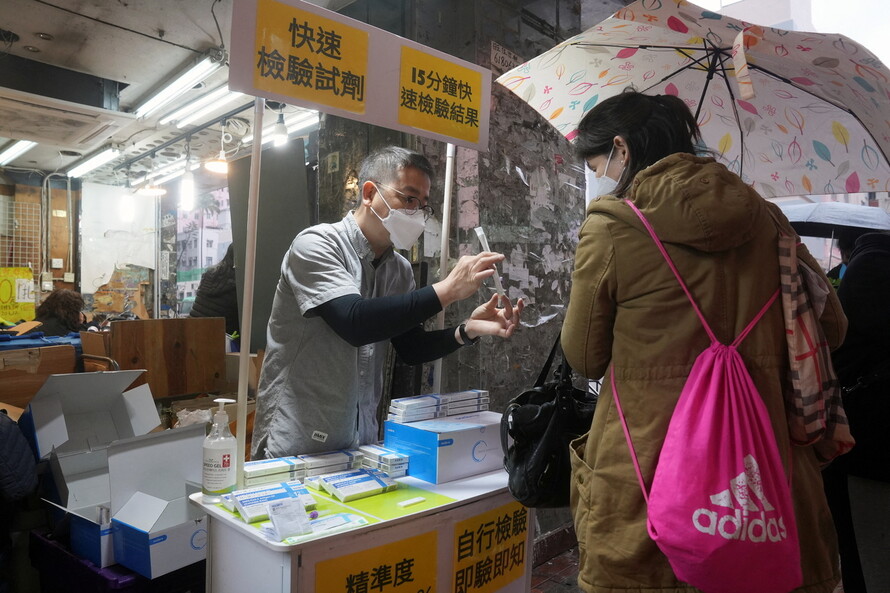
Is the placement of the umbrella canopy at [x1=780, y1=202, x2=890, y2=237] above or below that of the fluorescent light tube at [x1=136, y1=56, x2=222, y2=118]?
below

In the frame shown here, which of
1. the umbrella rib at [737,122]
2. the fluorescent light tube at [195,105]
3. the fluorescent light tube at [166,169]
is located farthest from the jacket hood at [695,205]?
the fluorescent light tube at [166,169]

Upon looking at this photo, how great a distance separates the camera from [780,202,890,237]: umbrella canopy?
253 cm

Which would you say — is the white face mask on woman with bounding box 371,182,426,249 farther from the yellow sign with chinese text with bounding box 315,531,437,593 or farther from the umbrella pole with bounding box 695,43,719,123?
the umbrella pole with bounding box 695,43,719,123

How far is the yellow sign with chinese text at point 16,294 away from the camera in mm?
9602

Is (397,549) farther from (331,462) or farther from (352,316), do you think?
(352,316)

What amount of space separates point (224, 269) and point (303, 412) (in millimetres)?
3330

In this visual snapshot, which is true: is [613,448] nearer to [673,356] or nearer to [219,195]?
[673,356]

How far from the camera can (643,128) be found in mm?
1337

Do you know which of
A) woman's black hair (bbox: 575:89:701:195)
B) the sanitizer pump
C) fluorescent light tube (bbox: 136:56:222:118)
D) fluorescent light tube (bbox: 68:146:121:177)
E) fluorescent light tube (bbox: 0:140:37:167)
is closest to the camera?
woman's black hair (bbox: 575:89:701:195)

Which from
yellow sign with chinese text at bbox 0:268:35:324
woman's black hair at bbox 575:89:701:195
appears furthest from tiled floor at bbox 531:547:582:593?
yellow sign with chinese text at bbox 0:268:35:324

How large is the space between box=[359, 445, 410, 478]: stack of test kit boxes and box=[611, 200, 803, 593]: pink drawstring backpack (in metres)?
0.92

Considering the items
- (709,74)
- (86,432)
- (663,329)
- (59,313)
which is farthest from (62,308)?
(663,329)

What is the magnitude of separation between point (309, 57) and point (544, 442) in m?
1.27

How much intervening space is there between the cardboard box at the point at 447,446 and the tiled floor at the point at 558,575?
1.37m
